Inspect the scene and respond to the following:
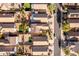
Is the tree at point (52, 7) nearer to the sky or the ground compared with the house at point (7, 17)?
nearer to the sky

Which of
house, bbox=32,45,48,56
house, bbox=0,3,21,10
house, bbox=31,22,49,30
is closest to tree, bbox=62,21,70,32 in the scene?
house, bbox=31,22,49,30

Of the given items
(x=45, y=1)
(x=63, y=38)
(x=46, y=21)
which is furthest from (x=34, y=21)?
(x=63, y=38)

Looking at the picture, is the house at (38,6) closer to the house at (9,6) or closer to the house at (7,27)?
the house at (9,6)

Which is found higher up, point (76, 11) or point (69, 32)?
point (76, 11)

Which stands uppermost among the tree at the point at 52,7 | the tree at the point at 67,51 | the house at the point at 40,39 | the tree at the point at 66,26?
the tree at the point at 52,7

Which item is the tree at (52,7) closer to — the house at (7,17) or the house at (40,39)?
the house at (40,39)

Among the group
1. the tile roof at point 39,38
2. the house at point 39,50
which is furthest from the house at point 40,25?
the house at point 39,50

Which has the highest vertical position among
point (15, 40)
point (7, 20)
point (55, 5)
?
point (55, 5)

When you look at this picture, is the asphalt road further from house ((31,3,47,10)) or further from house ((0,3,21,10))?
house ((0,3,21,10))

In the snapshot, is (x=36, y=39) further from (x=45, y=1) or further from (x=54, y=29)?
(x=45, y=1)
